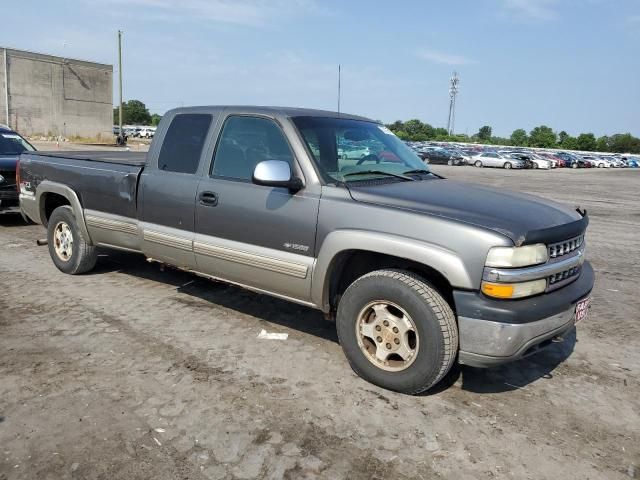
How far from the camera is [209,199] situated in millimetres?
4422

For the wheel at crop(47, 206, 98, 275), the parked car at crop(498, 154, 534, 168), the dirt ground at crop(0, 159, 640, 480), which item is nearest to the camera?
the dirt ground at crop(0, 159, 640, 480)

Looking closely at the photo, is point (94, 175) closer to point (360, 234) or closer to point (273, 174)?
point (273, 174)

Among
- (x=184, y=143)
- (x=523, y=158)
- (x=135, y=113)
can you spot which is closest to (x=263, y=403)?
(x=184, y=143)

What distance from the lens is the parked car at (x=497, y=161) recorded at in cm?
4616

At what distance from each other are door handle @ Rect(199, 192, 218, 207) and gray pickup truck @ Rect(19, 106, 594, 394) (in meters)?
0.02

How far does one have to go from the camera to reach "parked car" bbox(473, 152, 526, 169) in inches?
1817

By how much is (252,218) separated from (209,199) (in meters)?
0.50

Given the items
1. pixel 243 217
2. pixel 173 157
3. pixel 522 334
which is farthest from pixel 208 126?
pixel 522 334

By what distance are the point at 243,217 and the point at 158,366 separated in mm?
1250

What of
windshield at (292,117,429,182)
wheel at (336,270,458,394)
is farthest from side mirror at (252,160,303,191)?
wheel at (336,270,458,394)

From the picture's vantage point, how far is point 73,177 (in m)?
5.74

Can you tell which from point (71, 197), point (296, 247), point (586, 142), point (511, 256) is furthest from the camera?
point (586, 142)

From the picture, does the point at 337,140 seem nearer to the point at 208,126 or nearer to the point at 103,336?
the point at 208,126

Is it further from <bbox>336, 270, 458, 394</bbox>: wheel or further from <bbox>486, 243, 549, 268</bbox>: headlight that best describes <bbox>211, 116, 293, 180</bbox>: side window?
<bbox>486, 243, 549, 268</bbox>: headlight
